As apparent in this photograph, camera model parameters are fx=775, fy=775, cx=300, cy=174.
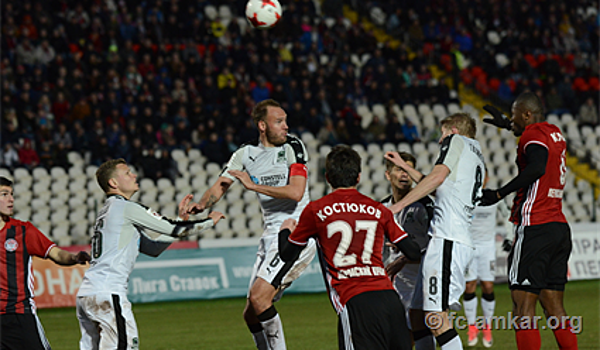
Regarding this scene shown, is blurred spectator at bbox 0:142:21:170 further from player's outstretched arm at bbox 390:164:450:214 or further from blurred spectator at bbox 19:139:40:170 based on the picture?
player's outstretched arm at bbox 390:164:450:214

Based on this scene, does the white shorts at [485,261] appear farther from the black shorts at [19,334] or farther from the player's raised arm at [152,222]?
the black shorts at [19,334]

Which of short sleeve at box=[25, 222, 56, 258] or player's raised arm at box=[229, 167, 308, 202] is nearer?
short sleeve at box=[25, 222, 56, 258]

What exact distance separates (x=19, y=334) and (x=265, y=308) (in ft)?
6.84

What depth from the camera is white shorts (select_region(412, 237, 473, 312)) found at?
6426mm

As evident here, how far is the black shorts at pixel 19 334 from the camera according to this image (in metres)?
5.94

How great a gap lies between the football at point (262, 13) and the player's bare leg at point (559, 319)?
5.31 m

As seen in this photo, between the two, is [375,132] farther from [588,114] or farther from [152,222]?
[152,222]

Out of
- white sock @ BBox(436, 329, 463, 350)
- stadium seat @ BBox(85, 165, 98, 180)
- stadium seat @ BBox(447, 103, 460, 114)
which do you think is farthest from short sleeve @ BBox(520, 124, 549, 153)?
stadium seat @ BBox(447, 103, 460, 114)

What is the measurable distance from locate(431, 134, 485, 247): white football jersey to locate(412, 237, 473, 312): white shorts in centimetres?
9

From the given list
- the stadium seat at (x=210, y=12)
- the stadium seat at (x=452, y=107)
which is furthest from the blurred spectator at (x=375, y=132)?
the stadium seat at (x=210, y=12)

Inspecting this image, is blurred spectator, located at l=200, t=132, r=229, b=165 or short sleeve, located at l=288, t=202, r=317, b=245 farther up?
blurred spectator, located at l=200, t=132, r=229, b=165

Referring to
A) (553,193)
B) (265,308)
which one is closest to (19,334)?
(265,308)

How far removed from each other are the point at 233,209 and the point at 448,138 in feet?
36.4

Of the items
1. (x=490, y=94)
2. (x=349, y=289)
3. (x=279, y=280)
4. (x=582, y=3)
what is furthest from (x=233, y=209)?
(x=582, y=3)
